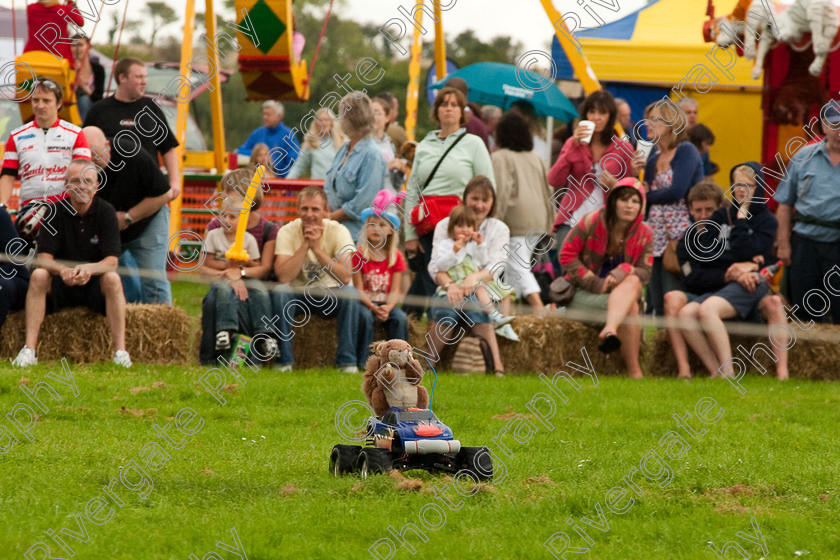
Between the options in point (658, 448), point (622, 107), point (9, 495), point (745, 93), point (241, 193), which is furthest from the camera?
point (745, 93)

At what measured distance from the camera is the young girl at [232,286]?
9.78m

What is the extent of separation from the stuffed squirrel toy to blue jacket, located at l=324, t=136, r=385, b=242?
4600 mm

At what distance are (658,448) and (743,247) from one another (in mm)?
4099

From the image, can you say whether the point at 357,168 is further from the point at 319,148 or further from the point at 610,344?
the point at 319,148

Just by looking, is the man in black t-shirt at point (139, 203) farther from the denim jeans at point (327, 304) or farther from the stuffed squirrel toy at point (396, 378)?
the stuffed squirrel toy at point (396, 378)

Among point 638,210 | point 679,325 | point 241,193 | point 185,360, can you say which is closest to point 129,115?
point 241,193

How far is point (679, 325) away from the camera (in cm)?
1050

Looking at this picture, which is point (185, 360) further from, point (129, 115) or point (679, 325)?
point (679, 325)

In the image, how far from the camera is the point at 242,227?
9938mm

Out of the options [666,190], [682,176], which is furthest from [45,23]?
[682,176]

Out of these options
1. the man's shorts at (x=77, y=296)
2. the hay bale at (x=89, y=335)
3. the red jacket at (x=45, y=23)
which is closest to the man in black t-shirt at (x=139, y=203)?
the hay bale at (x=89, y=335)

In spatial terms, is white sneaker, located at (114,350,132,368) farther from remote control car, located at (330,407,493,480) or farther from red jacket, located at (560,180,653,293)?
remote control car, located at (330,407,493,480)

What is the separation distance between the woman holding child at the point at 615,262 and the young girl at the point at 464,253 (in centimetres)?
81

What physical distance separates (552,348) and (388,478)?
17.0ft
